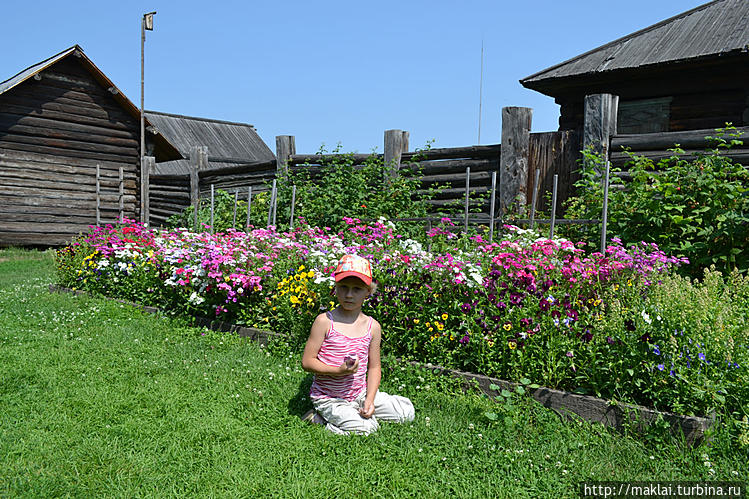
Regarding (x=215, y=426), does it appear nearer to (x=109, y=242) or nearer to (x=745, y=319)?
(x=745, y=319)

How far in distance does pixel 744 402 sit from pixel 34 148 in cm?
1761

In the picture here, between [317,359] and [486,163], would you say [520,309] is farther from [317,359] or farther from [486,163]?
[486,163]

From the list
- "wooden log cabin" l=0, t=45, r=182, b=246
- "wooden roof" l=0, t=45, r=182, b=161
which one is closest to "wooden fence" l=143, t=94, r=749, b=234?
"wooden roof" l=0, t=45, r=182, b=161

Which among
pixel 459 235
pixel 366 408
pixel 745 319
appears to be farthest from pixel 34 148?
pixel 745 319

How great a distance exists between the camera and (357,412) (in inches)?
141

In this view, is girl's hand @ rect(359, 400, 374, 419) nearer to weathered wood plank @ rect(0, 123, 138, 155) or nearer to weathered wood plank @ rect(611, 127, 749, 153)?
weathered wood plank @ rect(611, 127, 749, 153)

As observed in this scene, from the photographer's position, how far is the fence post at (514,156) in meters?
8.50

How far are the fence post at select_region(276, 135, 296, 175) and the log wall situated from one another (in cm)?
840

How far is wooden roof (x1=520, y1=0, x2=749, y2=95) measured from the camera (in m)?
9.87

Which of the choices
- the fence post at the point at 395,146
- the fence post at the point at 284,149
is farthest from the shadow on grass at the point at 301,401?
the fence post at the point at 284,149

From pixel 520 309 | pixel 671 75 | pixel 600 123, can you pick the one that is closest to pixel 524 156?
pixel 600 123

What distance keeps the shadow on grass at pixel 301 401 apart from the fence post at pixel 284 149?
7636 mm

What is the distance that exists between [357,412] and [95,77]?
1666cm

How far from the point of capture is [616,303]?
4125mm
